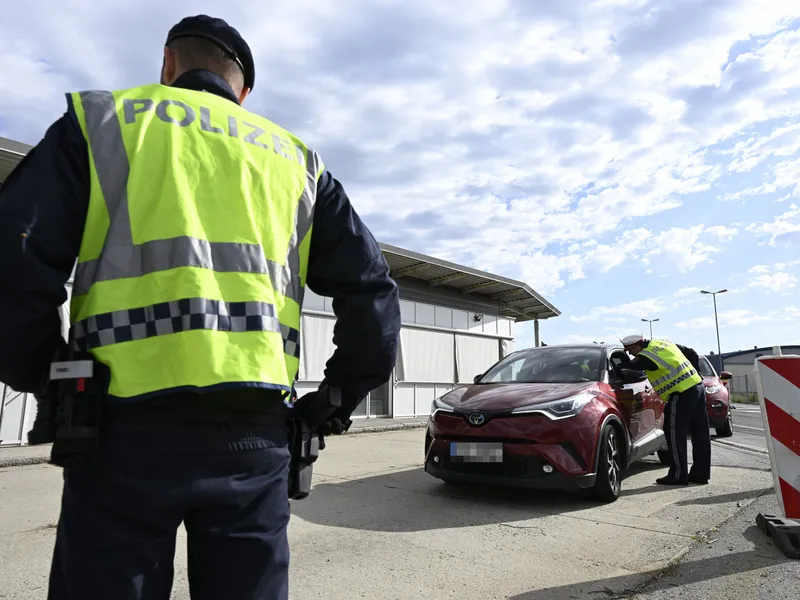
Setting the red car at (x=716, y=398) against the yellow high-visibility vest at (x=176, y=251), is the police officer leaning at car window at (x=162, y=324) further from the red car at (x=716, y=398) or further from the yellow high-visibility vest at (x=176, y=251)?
the red car at (x=716, y=398)

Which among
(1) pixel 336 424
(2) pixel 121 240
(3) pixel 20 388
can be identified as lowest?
(1) pixel 336 424

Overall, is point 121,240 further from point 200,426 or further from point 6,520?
point 6,520

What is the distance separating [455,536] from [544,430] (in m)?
1.22

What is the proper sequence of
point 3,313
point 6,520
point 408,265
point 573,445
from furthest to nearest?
point 408,265 → point 573,445 → point 6,520 → point 3,313

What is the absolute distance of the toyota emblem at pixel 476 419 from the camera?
16.5ft

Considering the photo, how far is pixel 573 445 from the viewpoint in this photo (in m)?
4.80

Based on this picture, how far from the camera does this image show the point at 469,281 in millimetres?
19906

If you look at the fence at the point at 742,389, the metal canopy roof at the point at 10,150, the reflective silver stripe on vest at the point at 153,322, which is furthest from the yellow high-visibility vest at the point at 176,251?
the fence at the point at 742,389

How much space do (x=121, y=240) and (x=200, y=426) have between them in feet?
1.50

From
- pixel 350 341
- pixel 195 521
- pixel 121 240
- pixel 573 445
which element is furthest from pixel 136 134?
pixel 573 445

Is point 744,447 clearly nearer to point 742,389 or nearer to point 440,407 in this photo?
point 440,407

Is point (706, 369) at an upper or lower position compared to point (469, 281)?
lower

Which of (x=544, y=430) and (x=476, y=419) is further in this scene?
(x=476, y=419)

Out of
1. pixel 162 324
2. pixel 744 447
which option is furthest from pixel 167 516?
pixel 744 447
